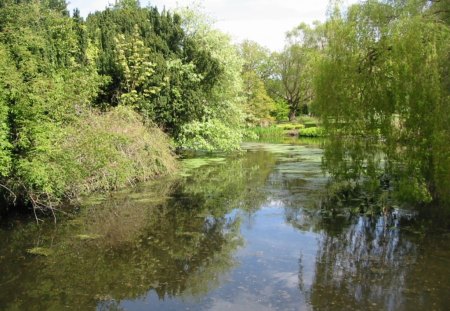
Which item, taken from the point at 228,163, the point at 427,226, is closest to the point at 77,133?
the point at 427,226

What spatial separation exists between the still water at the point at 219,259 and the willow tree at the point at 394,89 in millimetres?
1731

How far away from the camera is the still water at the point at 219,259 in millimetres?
7461

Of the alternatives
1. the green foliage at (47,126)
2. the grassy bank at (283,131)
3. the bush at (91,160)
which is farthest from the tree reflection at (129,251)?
the grassy bank at (283,131)

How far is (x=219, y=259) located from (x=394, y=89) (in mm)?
6710

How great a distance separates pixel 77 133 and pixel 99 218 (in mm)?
2750

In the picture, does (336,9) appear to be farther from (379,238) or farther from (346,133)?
(379,238)

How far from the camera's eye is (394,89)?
11.7m

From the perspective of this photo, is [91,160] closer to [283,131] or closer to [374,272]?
[374,272]

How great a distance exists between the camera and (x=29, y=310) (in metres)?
7.05

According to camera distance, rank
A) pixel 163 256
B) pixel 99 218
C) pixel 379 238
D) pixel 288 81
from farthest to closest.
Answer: pixel 288 81 → pixel 99 218 → pixel 379 238 → pixel 163 256

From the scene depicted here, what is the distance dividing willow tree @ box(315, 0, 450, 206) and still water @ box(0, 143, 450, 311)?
5.68ft

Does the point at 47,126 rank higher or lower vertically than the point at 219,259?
higher

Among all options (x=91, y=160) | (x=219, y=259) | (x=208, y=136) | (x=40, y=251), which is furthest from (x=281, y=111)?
(x=40, y=251)

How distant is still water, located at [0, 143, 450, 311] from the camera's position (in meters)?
7.46
